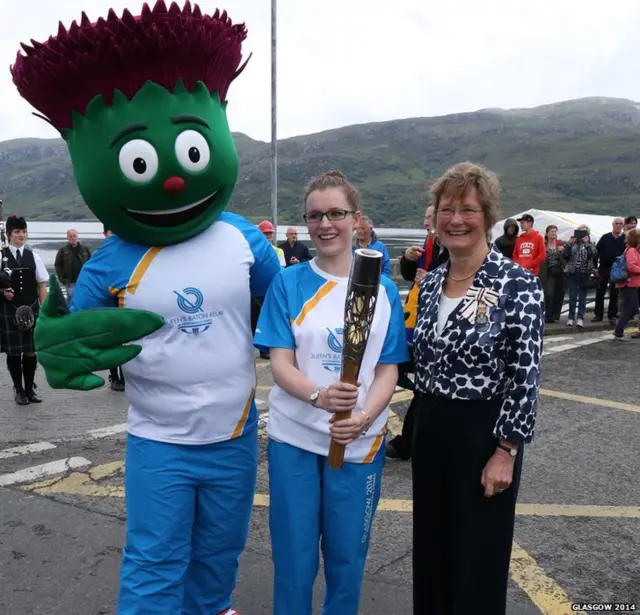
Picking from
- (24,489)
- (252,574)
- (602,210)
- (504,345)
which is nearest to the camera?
(504,345)

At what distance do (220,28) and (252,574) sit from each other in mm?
2434

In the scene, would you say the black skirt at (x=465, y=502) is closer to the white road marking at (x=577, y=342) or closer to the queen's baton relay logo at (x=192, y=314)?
the queen's baton relay logo at (x=192, y=314)

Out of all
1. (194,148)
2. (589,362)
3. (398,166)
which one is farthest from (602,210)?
(194,148)

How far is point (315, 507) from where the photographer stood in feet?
6.88

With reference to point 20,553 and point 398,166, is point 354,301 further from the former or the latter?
point 398,166

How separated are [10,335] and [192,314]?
15.1 feet

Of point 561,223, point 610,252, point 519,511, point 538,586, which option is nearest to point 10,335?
point 519,511

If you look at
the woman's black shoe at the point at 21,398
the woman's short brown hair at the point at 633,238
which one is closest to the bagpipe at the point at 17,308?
the woman's black shoe at the point at 21,398

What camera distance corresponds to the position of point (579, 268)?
1046cm

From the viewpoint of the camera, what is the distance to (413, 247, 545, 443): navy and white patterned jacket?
195cm

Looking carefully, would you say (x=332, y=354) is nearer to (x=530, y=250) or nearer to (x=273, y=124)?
(x=530, y=250)

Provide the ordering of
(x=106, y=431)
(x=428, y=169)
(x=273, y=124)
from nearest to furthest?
1. (x=106, y=431)
2. (x=273, y=124)
3. (x=428, y=169)

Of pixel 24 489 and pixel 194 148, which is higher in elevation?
pixel 194 148

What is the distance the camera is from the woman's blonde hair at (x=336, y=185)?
216 centimetres
